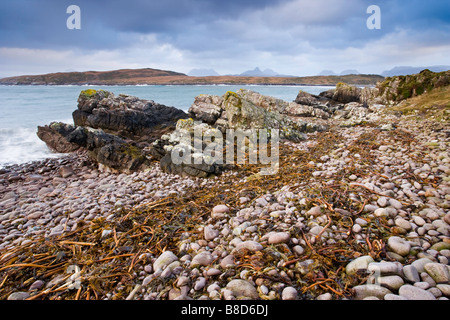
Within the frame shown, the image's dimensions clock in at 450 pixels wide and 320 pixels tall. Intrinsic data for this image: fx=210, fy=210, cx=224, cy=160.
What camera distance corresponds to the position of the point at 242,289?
1992mm

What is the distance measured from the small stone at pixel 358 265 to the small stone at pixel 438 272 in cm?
44

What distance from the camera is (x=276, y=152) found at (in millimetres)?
7125

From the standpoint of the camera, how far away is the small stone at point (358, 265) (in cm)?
209

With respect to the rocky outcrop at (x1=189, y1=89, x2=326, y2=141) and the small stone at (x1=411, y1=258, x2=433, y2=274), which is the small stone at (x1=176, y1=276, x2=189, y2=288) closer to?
the small stone at (x1=411, y1=258, x2=433, y2=274)

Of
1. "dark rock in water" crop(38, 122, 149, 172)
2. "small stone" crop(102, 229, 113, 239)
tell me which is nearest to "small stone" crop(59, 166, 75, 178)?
"dark rock in water" crop(38, 122, 149, 172)

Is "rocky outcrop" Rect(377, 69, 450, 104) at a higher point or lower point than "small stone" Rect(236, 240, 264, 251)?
higher

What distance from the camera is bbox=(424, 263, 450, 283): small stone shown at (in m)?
1.85

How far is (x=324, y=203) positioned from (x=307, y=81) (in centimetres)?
11120

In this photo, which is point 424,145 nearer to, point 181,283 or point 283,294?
point 283,294

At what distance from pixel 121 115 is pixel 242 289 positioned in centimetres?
1229

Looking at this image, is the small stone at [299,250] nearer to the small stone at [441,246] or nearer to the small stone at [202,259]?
the small stone at [202,259]

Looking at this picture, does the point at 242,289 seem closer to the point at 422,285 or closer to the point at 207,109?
the point at 422,285

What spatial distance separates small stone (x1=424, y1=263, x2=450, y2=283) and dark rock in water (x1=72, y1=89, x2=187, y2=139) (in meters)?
12.1
